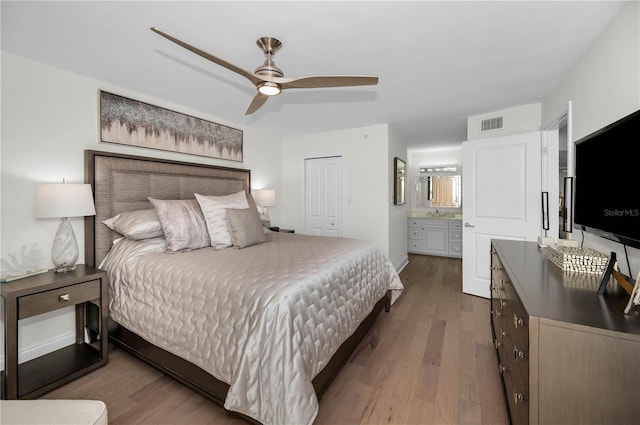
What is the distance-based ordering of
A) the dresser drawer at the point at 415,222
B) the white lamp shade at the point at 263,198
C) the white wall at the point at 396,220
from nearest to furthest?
the white lamp shade at the point at 263,198
the white wall at the point at 396,220
the dresser drawer at the point at 415,222

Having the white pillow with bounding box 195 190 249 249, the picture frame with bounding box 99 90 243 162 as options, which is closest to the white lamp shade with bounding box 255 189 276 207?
the picture frame with bounding box 99 90 243 162

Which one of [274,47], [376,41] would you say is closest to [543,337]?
[376,41]

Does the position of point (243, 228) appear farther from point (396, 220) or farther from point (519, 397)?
point (396, 220)

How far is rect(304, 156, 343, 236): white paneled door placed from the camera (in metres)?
4.52

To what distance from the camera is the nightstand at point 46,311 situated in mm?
1618

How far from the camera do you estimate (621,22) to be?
1.56 m

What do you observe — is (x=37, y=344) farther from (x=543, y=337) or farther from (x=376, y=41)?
(x=376, y=41)

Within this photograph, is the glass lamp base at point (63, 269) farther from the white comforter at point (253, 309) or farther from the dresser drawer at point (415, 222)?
the dresser drawer at point (415, 222)

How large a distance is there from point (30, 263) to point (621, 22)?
439 cm

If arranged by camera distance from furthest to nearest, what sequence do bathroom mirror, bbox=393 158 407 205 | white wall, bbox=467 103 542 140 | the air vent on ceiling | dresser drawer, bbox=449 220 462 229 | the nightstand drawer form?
dresser drawer, bbox=449 220 462 229 → bathroom mirror, bbox=393 158 407 205 → the air vent on ceiling → white wall, bbox=467 103 542 140 → the nightstand drawer

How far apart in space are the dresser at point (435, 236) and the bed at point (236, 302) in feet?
10.8

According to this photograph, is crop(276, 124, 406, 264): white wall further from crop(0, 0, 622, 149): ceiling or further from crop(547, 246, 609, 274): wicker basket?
crop(547, 246, 609, 274): wicker basket

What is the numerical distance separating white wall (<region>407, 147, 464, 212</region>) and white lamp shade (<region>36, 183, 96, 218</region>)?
236 inches

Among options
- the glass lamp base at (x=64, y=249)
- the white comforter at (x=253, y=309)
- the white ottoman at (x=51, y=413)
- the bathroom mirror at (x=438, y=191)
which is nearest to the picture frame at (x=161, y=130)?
the glass lamp base at (x=64, y=249)
